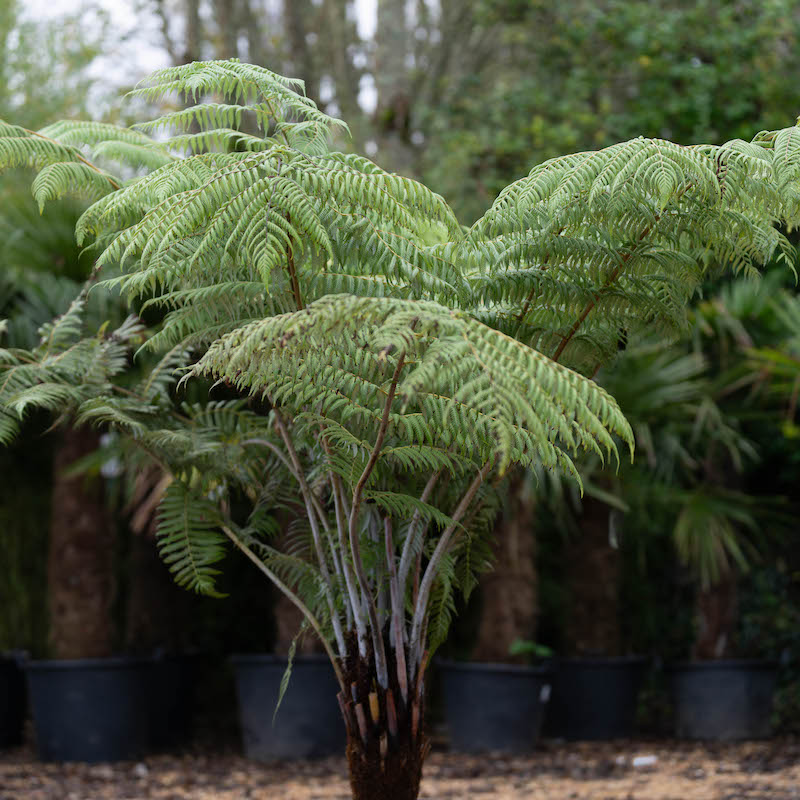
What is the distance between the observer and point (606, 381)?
4469 millimetres

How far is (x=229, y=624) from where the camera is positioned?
612 cm

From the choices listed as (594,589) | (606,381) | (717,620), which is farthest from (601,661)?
(606,381)

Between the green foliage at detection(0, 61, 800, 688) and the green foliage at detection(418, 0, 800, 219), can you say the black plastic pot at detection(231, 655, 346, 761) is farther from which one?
the green foliage at detection(418, 0, 800, 219)

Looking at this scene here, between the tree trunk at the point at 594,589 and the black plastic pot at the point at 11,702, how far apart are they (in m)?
3.07

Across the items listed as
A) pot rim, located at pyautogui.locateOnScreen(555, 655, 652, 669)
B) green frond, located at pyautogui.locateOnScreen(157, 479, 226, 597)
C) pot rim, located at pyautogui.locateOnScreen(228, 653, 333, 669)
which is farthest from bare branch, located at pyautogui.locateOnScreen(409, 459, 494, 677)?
pot rim, located at pyautogui.locateOnScreen(555, 655, 652, 669)

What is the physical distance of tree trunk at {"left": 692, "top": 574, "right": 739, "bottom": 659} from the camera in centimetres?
511

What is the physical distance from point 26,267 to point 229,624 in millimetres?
2780

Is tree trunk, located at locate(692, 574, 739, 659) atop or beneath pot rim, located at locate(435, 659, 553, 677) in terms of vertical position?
atop

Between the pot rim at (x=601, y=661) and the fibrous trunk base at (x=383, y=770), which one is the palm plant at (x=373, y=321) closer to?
the fibrous trunk base at (x=383, y=770)

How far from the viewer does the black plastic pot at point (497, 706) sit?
464cm

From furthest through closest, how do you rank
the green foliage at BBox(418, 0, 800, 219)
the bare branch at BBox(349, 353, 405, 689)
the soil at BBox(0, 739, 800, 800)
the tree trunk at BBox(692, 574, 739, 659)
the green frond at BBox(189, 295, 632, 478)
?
the green foliage at BBox(418, 0, 800, 219)
the tree trunk at BBox(692, 574, 739, 659)
the soil at BBox(0, 739, 800, 800)
the bare branch at BBox(349, 353, 405, 689)
the green frond at BBox(189, 295, 632, 478)

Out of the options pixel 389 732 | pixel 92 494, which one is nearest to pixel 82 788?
pixel 92 494

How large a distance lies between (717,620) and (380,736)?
3125 millimetres

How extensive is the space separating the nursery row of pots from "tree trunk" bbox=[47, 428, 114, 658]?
0.58 feet
